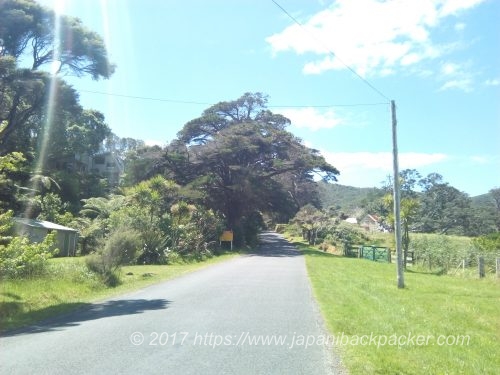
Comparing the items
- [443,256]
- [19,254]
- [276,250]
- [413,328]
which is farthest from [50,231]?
[413,328]

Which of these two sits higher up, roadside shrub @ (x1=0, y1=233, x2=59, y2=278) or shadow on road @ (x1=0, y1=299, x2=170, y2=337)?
roadside shrub @ (x1=0, y1=233, x2=59, y2=278)

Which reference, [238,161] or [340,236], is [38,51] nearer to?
[238,161]

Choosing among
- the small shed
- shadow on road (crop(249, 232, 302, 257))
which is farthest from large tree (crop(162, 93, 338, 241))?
the small shed

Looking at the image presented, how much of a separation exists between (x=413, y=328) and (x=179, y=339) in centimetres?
458

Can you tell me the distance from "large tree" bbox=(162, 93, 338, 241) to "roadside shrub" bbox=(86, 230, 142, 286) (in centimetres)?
2305

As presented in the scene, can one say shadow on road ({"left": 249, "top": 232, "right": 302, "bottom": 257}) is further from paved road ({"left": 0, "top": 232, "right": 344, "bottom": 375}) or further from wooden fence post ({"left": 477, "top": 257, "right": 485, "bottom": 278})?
paved road ({"left": 0, "top": 232, "right": 344, "bottom": 375})

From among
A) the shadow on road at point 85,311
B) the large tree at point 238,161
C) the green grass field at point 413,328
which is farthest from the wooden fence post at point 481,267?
the large tree at point 238,161

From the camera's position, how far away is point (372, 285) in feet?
56.7

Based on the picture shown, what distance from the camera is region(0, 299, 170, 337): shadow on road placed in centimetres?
952

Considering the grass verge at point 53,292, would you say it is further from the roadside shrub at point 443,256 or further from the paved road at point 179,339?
the roadside shrub at point 443,256

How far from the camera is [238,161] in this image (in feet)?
155

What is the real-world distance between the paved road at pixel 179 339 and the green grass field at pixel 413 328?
60cm

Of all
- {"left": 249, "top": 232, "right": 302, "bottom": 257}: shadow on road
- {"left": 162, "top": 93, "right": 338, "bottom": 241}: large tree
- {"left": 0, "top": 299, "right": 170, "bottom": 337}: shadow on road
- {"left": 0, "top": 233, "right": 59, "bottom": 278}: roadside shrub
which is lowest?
{"left": 0, "top": 299, "right": 170, "bottom": 337}: shadow on road

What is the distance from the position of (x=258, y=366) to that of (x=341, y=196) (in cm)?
18399
